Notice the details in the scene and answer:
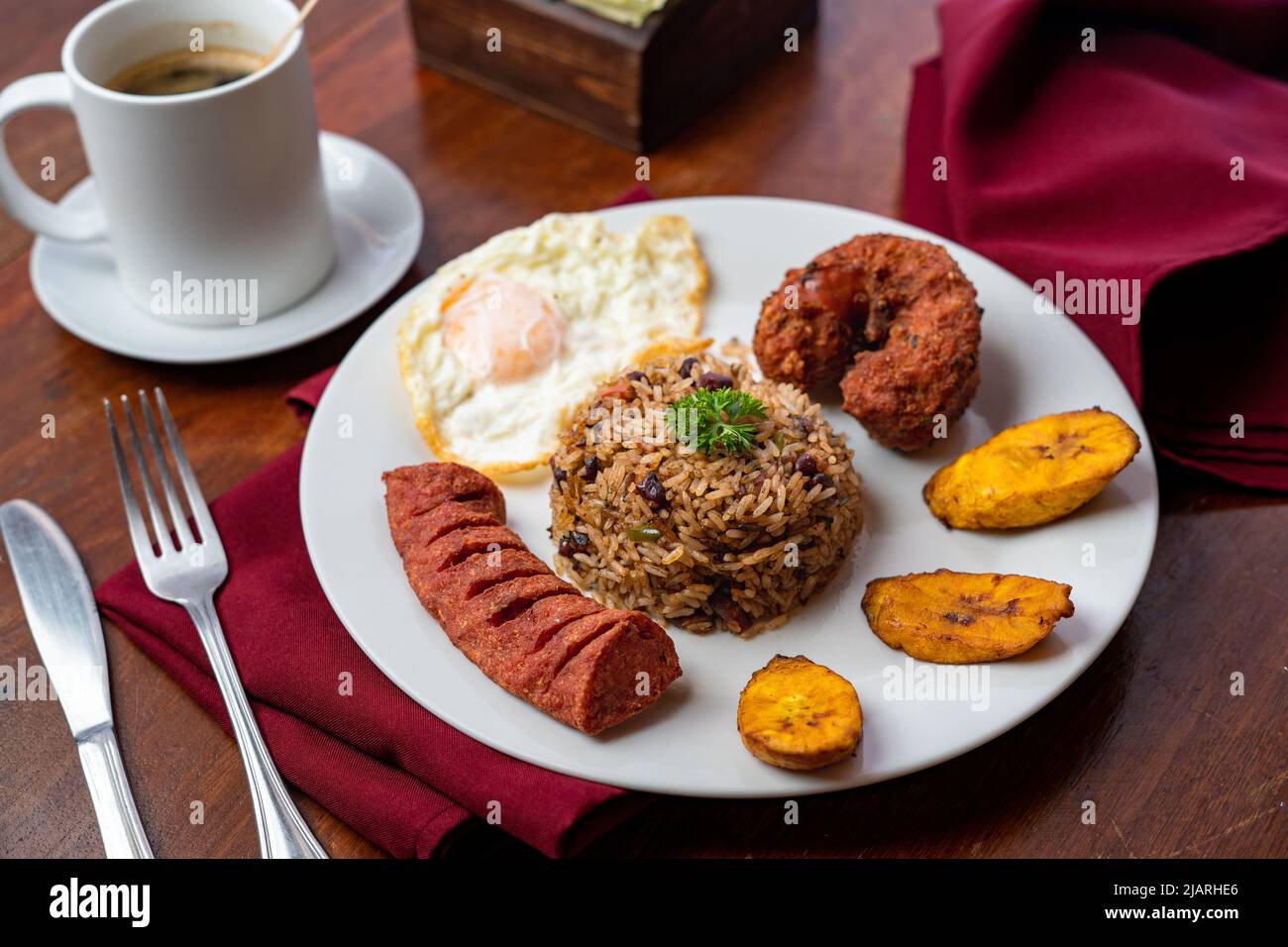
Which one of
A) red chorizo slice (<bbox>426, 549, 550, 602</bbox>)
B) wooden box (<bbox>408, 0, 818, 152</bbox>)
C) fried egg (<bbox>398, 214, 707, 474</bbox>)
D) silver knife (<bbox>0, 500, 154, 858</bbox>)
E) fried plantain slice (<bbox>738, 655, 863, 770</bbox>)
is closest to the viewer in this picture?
fried plantain slice (<bbox>738, 655, 863, 770</bbox>)

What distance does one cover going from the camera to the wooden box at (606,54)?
15.4 feet

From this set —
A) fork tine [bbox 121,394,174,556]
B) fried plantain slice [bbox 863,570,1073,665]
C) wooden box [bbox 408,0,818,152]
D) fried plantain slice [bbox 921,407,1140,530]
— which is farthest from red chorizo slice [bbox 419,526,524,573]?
wooden box [bbox 408,0,818,152]

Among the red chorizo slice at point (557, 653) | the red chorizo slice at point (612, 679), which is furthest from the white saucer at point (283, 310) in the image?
the red chorizo slice at point (612, 679)

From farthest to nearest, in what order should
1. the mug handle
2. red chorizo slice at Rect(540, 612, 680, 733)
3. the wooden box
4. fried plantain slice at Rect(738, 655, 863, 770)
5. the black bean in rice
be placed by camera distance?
the wooden box < the mug handle < the black bean in rice < red chorizo slice at Rect(540, 612, 680, 733) < fried plantain slice at Rect(738, 655, 863, 770)

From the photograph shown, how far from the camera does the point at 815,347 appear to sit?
379 cm

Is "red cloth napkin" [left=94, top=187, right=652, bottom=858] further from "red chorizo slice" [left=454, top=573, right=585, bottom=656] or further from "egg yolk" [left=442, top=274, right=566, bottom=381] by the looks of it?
"egg yolk" [left=442, top=274, right=566, bottom=381]

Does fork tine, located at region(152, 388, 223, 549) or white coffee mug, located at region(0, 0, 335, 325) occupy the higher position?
white coffee mug, located at region(0, 0, 335, 325)

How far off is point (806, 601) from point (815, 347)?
0.83 metres

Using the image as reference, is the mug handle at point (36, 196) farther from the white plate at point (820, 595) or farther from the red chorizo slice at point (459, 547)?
the red chorizo slice at point (459, 547)

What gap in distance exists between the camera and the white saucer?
4113 millimetres

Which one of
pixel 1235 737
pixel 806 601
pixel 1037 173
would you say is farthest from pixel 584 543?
pixel 1037 173

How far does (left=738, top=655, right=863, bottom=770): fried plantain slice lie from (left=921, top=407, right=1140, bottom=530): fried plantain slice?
2.21 ft

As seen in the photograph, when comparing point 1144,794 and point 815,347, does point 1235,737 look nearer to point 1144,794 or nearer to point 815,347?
point 1144,794
